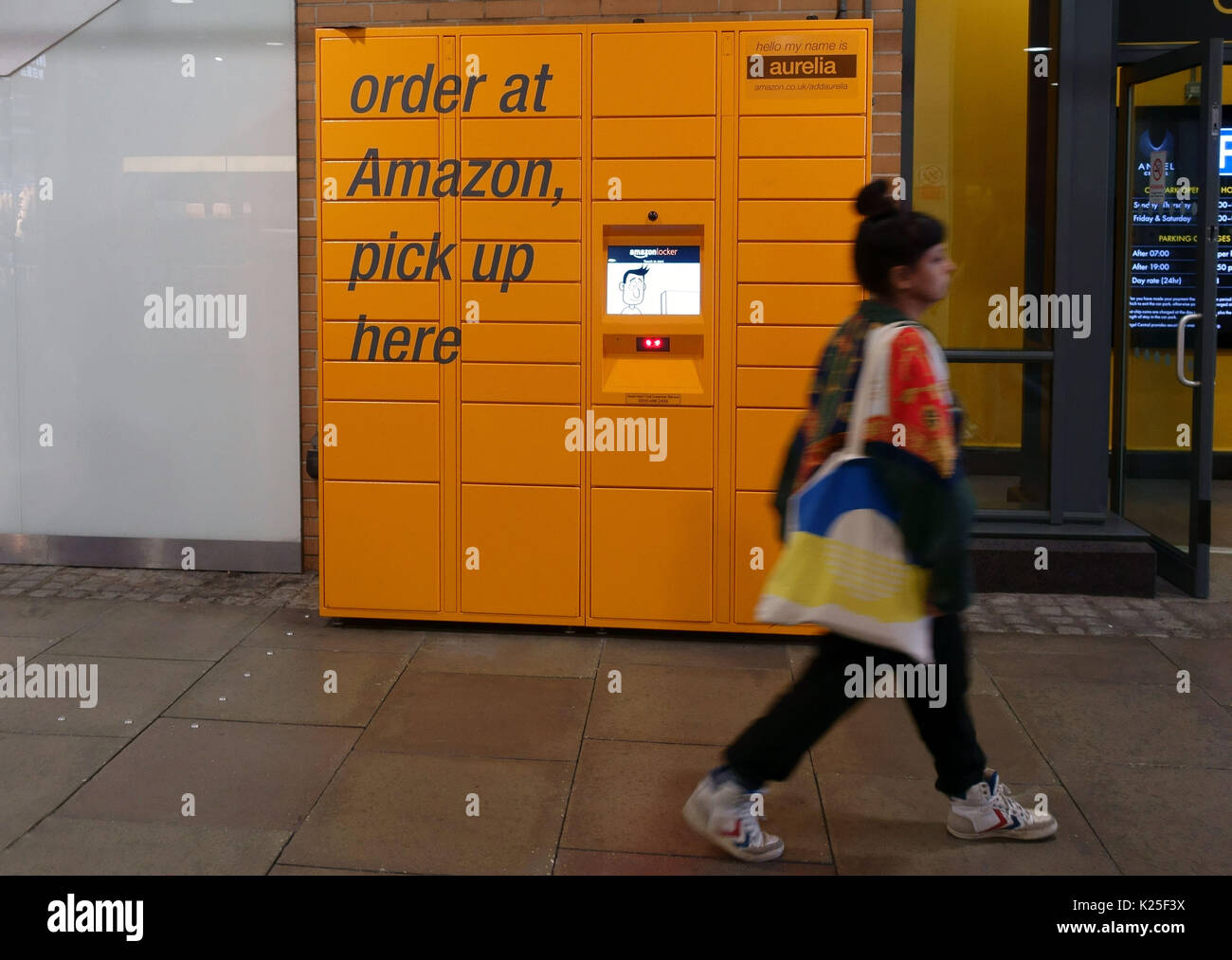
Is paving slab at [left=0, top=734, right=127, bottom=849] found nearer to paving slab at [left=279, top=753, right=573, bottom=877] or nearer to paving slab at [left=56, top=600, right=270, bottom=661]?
paving slab at [left=279, top=753, right=573, bottom=877]

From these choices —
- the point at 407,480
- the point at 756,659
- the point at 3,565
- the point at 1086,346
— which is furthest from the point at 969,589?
the point at 3,565

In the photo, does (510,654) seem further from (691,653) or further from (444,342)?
(444,342)

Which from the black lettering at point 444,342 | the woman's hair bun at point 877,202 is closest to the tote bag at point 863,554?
the woman's hair bun at point 877,202

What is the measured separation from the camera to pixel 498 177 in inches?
207

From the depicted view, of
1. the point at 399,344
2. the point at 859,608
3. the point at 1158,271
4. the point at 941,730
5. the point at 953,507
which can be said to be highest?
the point at 1158,271

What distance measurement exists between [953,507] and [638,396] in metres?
2.42

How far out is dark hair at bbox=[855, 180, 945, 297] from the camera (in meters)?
3.12

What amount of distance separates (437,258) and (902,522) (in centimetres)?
296

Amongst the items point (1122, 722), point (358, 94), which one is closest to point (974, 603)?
point (1122, 722)

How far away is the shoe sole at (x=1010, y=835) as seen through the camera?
11.3 feet

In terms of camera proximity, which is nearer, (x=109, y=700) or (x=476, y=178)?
(x=109, y=700)

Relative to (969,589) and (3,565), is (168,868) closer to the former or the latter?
(969,589)

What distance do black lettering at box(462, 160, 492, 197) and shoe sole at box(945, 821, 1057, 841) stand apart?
3.32m

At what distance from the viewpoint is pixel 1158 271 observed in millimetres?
6902
